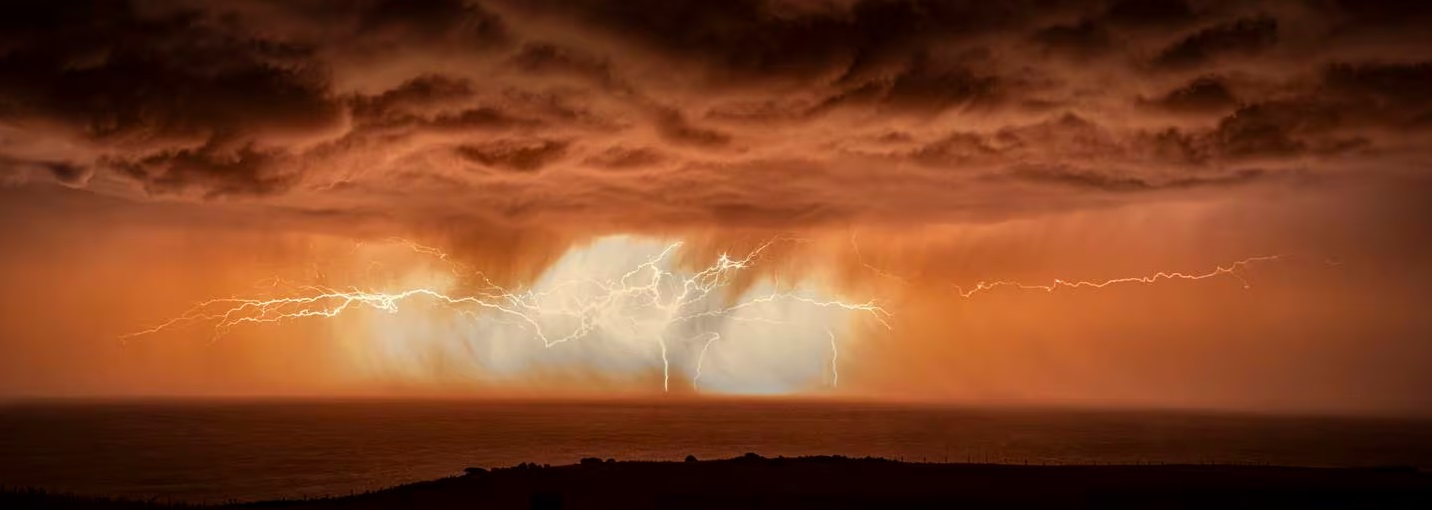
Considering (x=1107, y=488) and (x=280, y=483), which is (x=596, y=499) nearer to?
(x=1107, y=488)

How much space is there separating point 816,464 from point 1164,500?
921 centimetres

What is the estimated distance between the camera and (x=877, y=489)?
20859 millimetres

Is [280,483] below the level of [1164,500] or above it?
below

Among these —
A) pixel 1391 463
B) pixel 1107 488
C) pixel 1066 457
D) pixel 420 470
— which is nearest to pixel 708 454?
pixel 420 470

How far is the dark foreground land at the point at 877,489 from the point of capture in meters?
18.6

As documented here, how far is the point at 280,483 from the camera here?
104ft

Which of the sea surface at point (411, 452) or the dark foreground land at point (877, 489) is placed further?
the sea surface at point (411, 452)

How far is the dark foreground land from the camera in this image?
18.6 m

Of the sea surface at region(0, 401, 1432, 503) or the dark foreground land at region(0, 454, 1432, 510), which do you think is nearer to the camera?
the dark foreground land at region(0, 454, 1432, 510)

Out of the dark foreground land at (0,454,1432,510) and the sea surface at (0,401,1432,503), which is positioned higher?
the dark foreground land at (0,454,1432,510)

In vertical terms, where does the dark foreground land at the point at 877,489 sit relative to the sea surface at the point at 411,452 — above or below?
above

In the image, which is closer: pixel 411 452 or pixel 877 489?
pixel 877 489

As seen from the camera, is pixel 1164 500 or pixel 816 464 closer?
pixel 1164 500

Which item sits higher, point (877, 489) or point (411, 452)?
point (877, 489)
